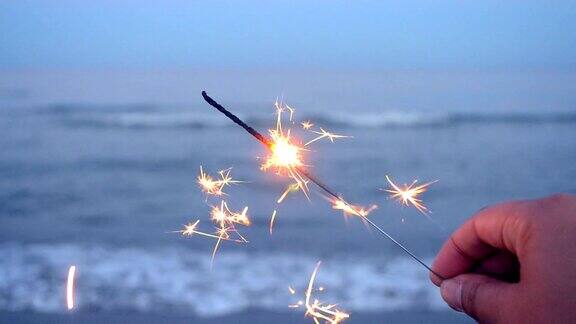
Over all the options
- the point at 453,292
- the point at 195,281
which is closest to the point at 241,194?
the point at 195,281

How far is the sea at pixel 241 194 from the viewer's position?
194 inches

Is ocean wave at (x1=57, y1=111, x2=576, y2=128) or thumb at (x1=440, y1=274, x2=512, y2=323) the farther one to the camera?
ocean wave at (x1=57, y1=111, x2=576, y2=128)

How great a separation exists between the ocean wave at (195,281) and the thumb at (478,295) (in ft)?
8.74

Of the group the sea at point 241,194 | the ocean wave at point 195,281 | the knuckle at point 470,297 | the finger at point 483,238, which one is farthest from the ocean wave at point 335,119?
the knuckle at point 470,297

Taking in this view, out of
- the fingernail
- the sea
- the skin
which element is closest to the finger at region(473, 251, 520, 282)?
the skin

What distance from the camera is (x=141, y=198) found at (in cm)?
823

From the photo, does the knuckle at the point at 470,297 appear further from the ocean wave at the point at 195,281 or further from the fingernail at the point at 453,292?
the ocean wave at the point at 195,281

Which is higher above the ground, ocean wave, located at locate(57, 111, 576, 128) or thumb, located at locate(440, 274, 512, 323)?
ocean wave, located at locate(57, 111, 576, 128)

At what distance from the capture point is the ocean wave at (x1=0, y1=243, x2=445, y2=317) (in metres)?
4.71

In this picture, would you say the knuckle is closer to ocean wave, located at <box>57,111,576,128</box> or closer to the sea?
the sea

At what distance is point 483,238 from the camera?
192 centimetres

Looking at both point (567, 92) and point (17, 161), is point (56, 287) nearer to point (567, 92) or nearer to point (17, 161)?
point (17, 161)

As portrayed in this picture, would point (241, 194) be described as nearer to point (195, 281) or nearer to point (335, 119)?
point (195, 281)

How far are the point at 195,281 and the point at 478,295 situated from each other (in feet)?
11.4
